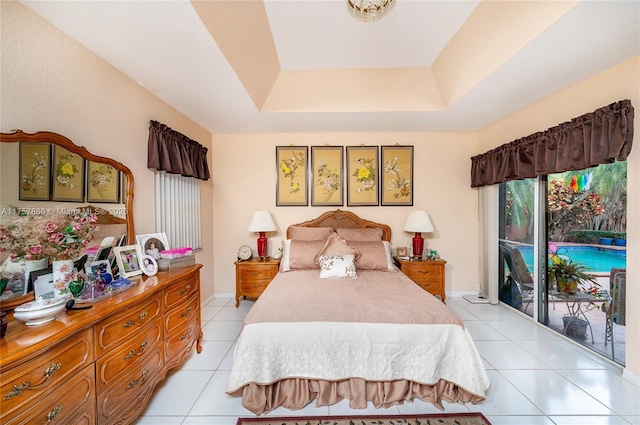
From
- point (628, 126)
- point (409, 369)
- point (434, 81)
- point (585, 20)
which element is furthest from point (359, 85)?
point (409, 369)

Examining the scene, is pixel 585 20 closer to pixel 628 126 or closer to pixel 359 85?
pixel 628 126

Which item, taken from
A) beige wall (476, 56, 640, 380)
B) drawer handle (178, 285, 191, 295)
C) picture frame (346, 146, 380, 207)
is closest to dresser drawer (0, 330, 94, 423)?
drawer handle (178, 285, 191, 295)

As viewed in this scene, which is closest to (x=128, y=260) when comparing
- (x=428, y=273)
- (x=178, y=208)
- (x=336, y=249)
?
(x=178, y=208)

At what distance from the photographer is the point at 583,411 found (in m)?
1.72

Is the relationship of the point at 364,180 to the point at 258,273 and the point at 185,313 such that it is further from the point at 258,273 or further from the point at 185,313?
the point at 185,313

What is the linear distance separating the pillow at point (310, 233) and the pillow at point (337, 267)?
631 mm

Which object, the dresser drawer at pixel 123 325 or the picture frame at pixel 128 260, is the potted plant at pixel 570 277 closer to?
the dresser drawer at pixel 123 325

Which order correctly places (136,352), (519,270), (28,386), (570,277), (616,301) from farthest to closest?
1. (519,270)
2. (570,277)
3. (616,301)
4. (136,352)
5. (28,386)

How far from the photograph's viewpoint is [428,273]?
11.4 ft

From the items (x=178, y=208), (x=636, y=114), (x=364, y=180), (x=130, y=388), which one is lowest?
(x=130, y=388)

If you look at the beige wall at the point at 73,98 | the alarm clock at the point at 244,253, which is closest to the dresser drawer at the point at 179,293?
the beige wall at the point at 73,98

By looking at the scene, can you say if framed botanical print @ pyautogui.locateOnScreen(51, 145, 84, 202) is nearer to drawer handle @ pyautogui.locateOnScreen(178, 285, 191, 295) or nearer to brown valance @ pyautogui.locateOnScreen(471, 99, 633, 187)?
drawer handle @ pyautogui.locateOnScreen(178, 285, 191, 295)

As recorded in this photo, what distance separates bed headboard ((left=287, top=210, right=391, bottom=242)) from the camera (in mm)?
3754

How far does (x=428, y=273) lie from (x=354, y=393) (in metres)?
2.17
